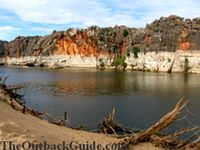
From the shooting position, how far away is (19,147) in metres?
12.3

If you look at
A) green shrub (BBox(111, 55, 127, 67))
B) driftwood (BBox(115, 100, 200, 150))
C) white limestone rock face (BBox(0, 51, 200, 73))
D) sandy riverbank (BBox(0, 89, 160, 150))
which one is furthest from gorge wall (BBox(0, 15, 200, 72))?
sandy riverbank (BBox(0, 89, 160, 150))

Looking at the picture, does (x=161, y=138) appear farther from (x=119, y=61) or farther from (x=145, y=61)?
(x=119, y=61)

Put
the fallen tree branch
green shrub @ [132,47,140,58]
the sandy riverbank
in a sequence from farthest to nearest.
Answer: green shrub @ [132,47,140,58], the fallen tree branch, the sandy riverbank

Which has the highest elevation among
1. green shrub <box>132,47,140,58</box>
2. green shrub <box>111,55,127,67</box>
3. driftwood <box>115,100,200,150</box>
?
green shrub <box>132,47,140,58</box>

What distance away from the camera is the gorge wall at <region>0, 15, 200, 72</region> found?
121375mm

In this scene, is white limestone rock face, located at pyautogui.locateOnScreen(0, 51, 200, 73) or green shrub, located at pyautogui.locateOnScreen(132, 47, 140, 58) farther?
green shrub, located at pyautogui.locateOnScreen(132, 47, 140, 58)

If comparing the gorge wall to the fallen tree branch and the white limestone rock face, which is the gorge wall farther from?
the fallen tree branch

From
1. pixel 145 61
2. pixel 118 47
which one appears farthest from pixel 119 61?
pixel 145 61

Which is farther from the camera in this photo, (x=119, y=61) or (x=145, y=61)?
(x=119, y=61)

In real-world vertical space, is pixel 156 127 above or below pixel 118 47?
below

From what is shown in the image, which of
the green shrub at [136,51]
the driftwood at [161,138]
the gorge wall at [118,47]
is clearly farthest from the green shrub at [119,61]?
the driftwood at [161,138]

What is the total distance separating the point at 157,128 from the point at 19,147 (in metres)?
6.58

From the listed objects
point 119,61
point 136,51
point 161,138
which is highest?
point 136,51

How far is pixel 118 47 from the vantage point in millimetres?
147625
